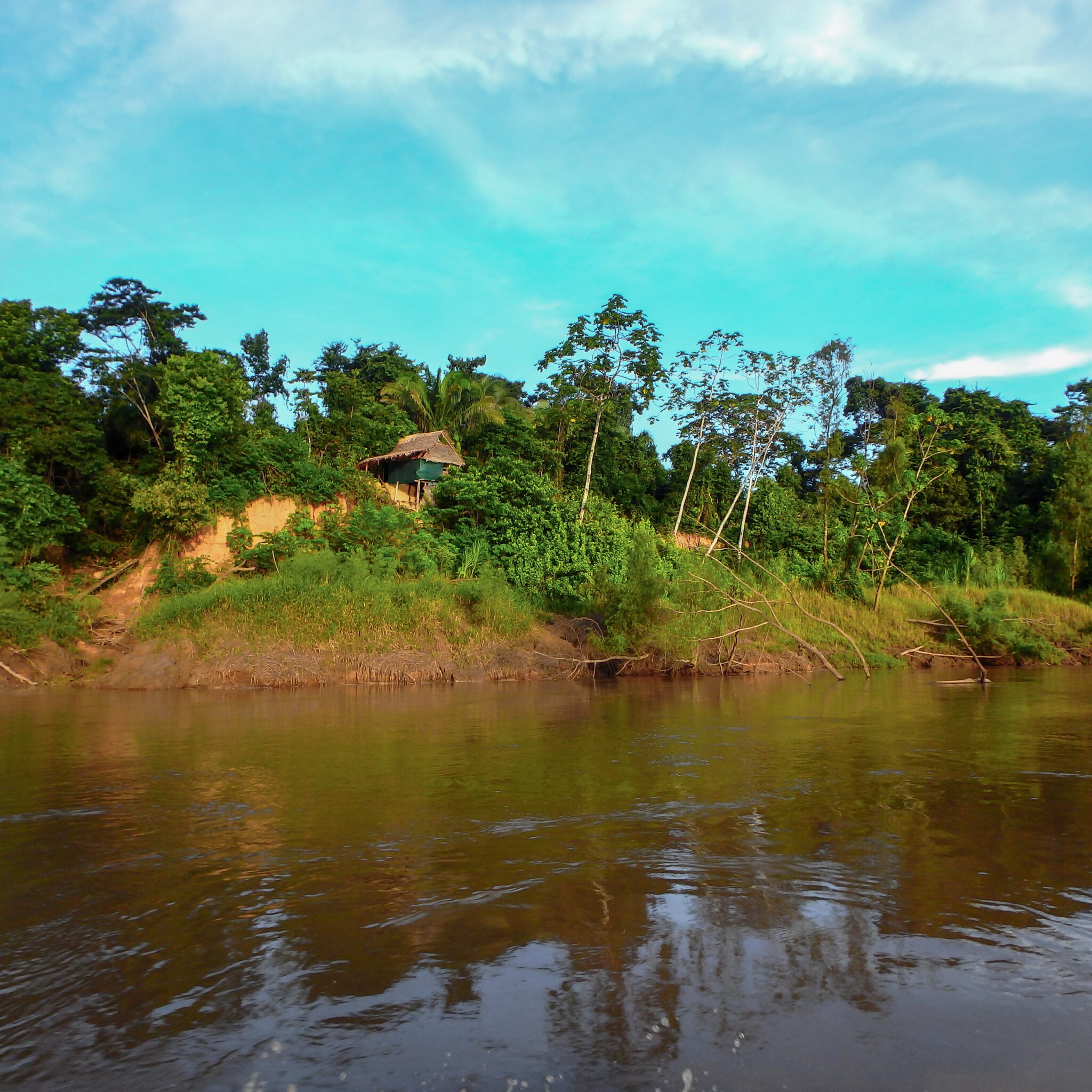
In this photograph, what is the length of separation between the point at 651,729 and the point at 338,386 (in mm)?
20959

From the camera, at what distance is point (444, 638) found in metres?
18.8

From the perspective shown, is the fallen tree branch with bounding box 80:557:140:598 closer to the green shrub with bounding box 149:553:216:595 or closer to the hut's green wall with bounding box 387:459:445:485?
the green shrub with bounding box 149:553:216:595

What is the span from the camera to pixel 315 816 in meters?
6.49

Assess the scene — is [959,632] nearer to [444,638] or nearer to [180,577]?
[444,638]

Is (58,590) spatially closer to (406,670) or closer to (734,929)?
(406,670)

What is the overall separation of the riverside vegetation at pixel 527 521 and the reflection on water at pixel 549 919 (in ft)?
32.5

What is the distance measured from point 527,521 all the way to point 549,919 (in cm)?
1952

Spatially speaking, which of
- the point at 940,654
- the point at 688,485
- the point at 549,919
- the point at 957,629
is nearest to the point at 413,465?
the point at 688,485

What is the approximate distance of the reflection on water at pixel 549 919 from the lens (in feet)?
10.1

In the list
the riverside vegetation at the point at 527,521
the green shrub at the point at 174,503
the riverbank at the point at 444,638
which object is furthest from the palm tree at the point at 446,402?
the riverbank at the point at 444,638

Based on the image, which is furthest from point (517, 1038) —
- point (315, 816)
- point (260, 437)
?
point (260, 437)

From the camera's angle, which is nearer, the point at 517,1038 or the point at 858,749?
the point at 517,1038

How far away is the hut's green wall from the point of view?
27078 millimetres

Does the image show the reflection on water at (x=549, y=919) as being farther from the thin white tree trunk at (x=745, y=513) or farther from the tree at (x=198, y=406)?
the thin white tree trunk at (x=745, y=513)
